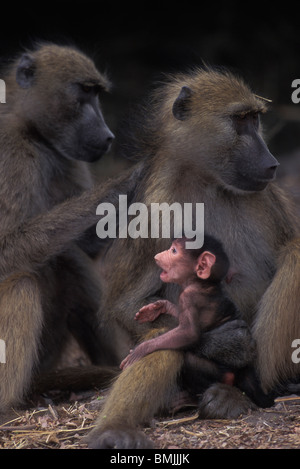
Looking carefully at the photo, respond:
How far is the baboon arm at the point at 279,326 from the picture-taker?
122 inches

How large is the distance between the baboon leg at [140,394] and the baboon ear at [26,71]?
6.45ft

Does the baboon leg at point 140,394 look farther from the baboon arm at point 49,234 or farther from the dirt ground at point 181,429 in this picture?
the baboon arm at point 49,234

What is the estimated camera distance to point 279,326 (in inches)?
123

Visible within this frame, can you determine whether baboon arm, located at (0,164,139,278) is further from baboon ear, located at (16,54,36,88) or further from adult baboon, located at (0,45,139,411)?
baboon ear, located at (16,54,36,88)

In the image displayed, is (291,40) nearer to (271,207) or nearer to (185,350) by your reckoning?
(271,207)

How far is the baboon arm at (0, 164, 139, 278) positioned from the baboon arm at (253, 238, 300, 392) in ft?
3.10

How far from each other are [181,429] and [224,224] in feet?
2.99

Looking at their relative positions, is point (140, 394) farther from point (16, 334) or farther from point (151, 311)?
point (16, 334)

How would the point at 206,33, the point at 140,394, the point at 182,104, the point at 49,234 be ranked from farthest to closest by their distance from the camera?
1. the point at 206,33
2. the point at 49,234
3. the point at 182,104
4. the point at 140,394

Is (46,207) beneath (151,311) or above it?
above

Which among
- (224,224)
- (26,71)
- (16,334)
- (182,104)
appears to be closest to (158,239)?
(224,224)

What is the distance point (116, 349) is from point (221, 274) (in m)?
1.48

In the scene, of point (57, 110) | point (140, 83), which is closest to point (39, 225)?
point (57, 110)

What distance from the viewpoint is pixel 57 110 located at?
13.7 feet
